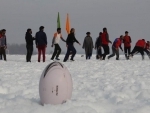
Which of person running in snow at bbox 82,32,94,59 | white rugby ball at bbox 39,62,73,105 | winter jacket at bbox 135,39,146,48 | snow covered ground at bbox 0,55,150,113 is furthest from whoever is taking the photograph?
winter jacket at bbox 135,39,146,48

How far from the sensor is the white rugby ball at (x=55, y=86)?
4.58 metres

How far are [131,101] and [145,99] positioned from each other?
290mm

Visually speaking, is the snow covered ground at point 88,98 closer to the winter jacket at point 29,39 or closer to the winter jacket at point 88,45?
the winter jacket at point 29,39

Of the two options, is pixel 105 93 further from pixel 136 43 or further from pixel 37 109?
pixel 136 43

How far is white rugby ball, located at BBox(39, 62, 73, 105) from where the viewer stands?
458 cm

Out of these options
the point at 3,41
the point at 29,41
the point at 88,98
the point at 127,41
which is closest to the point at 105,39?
the point at 127,41

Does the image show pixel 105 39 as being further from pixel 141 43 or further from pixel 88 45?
pixel 141 43

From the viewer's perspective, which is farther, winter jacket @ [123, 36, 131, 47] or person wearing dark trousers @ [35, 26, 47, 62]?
winter jacket @ [123, 36, 131, 47]

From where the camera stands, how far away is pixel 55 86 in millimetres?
4582

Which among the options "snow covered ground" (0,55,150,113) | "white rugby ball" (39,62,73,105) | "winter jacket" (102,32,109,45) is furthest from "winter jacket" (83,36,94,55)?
"white rugby ball" (39,62,73,105)

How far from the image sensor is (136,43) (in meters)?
19.8

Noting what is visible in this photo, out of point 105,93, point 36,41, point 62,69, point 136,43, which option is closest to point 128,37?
point 136,43

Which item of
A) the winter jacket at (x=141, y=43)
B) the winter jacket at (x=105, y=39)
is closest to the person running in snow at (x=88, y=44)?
the winter jacket at (x=105, y=39)

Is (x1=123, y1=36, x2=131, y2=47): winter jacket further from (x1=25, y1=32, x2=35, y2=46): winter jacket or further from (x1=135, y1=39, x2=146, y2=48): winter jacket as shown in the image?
(x1=25, y1=32, x2=35, y2=46): winter jacket
